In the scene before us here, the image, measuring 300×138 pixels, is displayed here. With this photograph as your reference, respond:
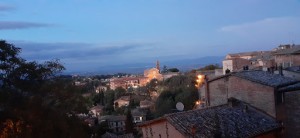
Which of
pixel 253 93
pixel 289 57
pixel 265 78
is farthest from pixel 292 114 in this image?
pixel 289 57

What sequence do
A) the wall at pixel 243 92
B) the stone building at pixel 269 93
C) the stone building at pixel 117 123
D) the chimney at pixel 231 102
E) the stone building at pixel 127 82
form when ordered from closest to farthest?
the stone building at pixel 269 93, the wall at pixel 243 92, the chimney at pixel 231 102, the stone building at pixel 117 123, the stone building at pixel 127 82

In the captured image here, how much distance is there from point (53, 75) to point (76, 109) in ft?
4.57

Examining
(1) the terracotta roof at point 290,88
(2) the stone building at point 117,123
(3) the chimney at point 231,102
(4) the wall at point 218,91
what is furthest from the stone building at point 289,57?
(2) the stone building at point 117,123

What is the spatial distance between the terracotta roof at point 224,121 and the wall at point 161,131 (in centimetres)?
19

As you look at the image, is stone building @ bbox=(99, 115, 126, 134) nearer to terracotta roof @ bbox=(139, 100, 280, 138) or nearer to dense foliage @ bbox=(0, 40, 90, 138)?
terracotta roof @ bbox=(139, 100, 280, 138)

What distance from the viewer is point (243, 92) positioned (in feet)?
66.8

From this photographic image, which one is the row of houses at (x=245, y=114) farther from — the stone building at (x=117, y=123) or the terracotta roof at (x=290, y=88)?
the stone building at (x=117, y=123)

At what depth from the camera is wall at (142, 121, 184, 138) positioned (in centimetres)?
1698

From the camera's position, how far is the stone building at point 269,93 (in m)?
18.9

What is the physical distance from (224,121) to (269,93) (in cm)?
266

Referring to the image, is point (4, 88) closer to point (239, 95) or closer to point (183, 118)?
point (183, 118)

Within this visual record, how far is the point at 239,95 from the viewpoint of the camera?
20.6m

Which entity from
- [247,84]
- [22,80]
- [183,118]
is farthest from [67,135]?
[247,84]

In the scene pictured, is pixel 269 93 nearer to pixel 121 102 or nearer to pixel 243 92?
pixel 243 92
